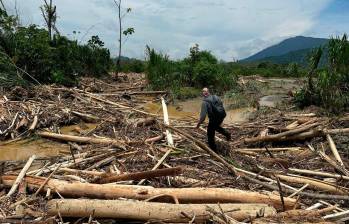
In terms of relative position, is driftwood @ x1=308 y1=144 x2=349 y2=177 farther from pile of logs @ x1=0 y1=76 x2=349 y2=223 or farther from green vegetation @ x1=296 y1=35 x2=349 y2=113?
green vegetation @ x1=296 y1=35 x2=349 y2=113

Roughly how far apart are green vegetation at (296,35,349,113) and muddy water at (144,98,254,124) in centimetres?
226

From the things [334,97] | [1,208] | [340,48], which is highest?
[340,48]

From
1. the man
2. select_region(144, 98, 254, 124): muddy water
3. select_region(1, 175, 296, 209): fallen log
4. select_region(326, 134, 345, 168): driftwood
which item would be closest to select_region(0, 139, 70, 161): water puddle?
the man

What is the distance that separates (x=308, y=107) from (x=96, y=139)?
7.66m

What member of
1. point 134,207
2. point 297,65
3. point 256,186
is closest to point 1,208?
point 134,207

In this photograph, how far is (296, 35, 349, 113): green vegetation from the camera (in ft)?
45.4

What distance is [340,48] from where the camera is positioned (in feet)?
46.1

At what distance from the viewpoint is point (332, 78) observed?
14.3m

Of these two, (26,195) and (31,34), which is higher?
(31,34)

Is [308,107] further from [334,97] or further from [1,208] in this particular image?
[1,208]

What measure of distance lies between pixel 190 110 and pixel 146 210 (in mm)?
11849

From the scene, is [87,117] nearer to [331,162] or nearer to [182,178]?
[182,178]

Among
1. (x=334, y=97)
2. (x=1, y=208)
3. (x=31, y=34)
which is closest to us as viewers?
(x=1, y=208)

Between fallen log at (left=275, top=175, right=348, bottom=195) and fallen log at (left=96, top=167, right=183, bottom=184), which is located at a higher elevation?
fallen log at (left=96, top=167, right=183, bottom=184)
